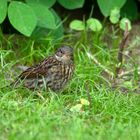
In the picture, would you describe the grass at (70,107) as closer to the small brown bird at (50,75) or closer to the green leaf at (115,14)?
the small brown bird at (50,75)

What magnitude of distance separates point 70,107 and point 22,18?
1219 mm

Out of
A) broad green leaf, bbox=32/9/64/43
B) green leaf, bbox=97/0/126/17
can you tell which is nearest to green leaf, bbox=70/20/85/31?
broad green leaf, bbox=32/9/64/43

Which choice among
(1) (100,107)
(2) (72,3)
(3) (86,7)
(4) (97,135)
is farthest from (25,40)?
(4) (97,135)

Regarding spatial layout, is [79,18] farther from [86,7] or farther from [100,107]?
[100,107]

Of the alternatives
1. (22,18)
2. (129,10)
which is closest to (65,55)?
(22,18)

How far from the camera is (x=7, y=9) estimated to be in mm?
6488

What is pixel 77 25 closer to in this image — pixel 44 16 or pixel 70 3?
pixel 70 3

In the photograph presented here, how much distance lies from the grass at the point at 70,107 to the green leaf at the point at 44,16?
0.97 feet

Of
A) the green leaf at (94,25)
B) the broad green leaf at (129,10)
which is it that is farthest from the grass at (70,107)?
the broad green leaf at (129,10)

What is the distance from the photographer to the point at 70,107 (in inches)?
222

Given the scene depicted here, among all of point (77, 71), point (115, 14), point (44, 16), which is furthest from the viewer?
point (115, 14)

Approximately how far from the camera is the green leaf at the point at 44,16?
677cm

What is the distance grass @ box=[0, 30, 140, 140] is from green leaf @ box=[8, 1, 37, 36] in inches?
13.7

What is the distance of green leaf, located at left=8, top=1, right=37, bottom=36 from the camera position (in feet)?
21.1
